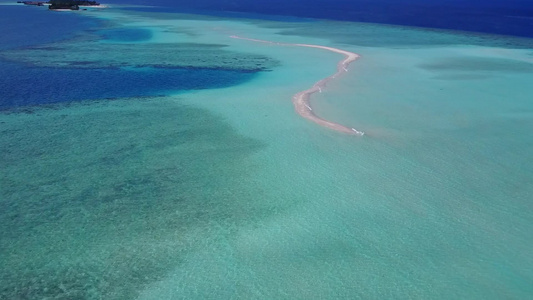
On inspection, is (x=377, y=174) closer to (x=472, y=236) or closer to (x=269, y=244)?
(x=472, y=236)

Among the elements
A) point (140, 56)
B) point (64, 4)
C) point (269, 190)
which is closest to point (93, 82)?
point (140, 56)

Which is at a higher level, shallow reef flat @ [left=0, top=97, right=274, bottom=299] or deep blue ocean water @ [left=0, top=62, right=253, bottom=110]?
deep blue ocean water @ [left=0, top=62, right=253, bottom=110]

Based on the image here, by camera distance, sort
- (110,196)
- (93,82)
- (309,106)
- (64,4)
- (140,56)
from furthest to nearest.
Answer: (64,4)
(140,56)
(93,82)
(309,106)
(110,196)

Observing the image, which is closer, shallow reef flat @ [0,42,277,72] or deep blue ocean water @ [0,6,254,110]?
deep blue ocean water @ [0,6,254,110]

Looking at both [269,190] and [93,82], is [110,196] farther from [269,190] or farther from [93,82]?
[93,82]

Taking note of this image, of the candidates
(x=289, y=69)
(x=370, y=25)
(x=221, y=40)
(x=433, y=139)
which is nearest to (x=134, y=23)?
(x=221, y=40)

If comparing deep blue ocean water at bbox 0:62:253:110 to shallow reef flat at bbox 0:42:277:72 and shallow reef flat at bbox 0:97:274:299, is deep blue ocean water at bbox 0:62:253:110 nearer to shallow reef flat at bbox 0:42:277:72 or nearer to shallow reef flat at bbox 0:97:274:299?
shallow reef flat at bbox 0:42:277:72

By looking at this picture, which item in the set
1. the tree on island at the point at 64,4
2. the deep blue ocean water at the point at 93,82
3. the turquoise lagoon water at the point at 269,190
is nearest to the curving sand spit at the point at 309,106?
the turquoise lagoon water at the point at 269,190

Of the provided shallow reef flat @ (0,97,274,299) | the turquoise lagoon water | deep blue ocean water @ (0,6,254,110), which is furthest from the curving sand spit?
deep blue ocean water @ (0,6,254,110)
